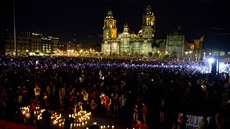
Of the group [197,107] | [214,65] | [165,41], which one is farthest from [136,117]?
[165,41]

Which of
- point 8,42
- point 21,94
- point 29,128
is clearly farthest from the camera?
point 8,42

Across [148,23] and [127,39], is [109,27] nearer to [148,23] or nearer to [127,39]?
[127,39]

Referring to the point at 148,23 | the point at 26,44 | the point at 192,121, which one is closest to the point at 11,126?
the point at 192,121

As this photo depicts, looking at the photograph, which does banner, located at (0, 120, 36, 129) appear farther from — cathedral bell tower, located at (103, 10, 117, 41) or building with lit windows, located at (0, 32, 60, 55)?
cathedral bell tower, located at (103, 10, 117, 41)

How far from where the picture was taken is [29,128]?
20.9ft

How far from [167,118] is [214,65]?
11547 mm

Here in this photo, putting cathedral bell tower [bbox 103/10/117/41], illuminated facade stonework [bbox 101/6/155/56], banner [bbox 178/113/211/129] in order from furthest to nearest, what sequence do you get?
cathedral bell tower [bbox 103/10/117/41] → illuminated facade stonework [bbox 101/6/155/56] → banner [bbox 178/113/211/129]

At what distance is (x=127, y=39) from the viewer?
119500 millimetres

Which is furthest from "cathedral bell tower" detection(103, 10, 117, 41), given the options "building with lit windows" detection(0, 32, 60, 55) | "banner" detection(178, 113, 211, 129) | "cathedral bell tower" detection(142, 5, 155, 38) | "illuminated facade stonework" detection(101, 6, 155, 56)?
"banner" detection(178, 113, 211, 129)

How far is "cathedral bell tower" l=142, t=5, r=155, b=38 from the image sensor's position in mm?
109312

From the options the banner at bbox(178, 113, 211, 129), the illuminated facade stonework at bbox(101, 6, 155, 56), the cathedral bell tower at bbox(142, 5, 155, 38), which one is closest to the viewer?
the banner at bbox(178, 113, 211, 129)

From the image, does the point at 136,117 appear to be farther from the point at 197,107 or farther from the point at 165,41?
the point at 165,41

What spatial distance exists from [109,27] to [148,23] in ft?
78.6

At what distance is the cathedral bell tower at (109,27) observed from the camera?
125494mm
